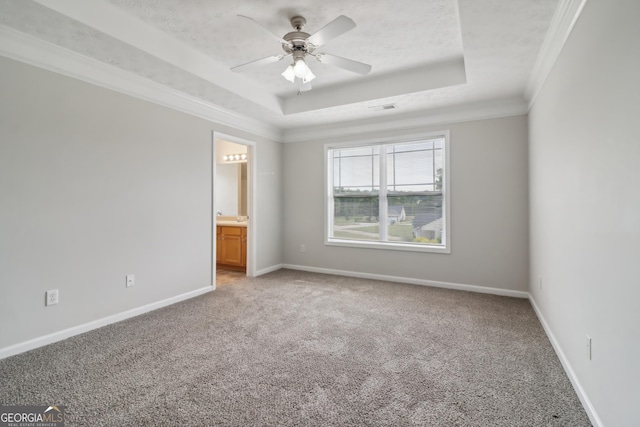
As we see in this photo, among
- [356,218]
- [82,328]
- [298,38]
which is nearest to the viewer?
[298,38]

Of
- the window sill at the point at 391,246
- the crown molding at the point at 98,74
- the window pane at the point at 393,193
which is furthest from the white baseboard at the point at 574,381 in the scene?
the crown molding at the point at 98,74

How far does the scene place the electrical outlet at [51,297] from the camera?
255cm

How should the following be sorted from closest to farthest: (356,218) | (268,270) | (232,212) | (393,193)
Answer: (393,193)
(356,218)
(268,270)
(232,212)

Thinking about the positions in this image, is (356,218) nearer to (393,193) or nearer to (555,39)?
(393,193)

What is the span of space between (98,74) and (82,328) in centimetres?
238

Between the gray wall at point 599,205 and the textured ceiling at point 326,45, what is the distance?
581mm

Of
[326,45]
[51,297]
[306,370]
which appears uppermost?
[326,45]

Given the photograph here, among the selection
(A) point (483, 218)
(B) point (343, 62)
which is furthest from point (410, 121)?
(B) point (343, 62)

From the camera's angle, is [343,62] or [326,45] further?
→ [326,45]

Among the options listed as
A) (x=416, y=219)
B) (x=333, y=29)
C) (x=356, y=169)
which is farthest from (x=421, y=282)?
(x=333, y=29)

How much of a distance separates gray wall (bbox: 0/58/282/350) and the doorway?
529 millimetres

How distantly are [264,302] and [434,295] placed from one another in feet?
7.22

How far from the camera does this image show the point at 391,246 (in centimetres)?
468

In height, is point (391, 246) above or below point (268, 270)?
above
